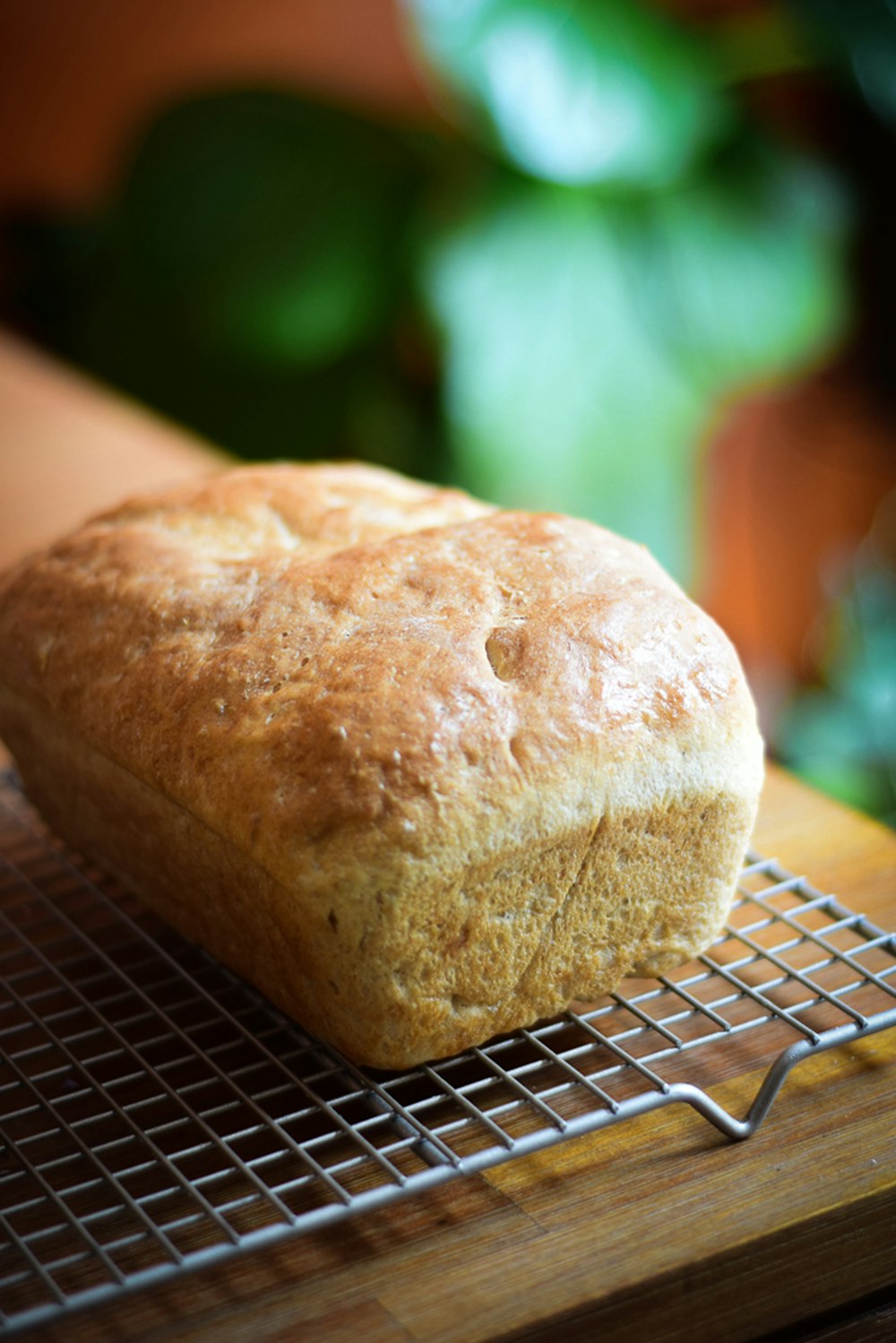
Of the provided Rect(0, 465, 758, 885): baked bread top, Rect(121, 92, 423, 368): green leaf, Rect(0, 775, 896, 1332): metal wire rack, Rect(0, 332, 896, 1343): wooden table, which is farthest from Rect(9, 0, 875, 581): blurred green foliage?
Rect(0, 332, 896, 1343): wooden table

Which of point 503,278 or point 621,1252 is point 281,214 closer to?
point 503,278

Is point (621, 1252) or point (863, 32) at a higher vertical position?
point (863, 32)

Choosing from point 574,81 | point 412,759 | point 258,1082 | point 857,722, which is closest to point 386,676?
point 412,759

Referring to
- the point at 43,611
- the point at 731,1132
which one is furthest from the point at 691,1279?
the point at 43,611

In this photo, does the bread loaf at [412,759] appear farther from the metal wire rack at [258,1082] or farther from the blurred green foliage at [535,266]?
the blurred green foliage at [535,266]

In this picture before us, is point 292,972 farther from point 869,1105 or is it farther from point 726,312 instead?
point 726,312

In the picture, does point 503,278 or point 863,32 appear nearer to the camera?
point 863,32

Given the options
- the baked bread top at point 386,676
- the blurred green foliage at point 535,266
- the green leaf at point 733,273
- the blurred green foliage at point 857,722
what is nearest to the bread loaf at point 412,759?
the baked bread top at point 386,676
